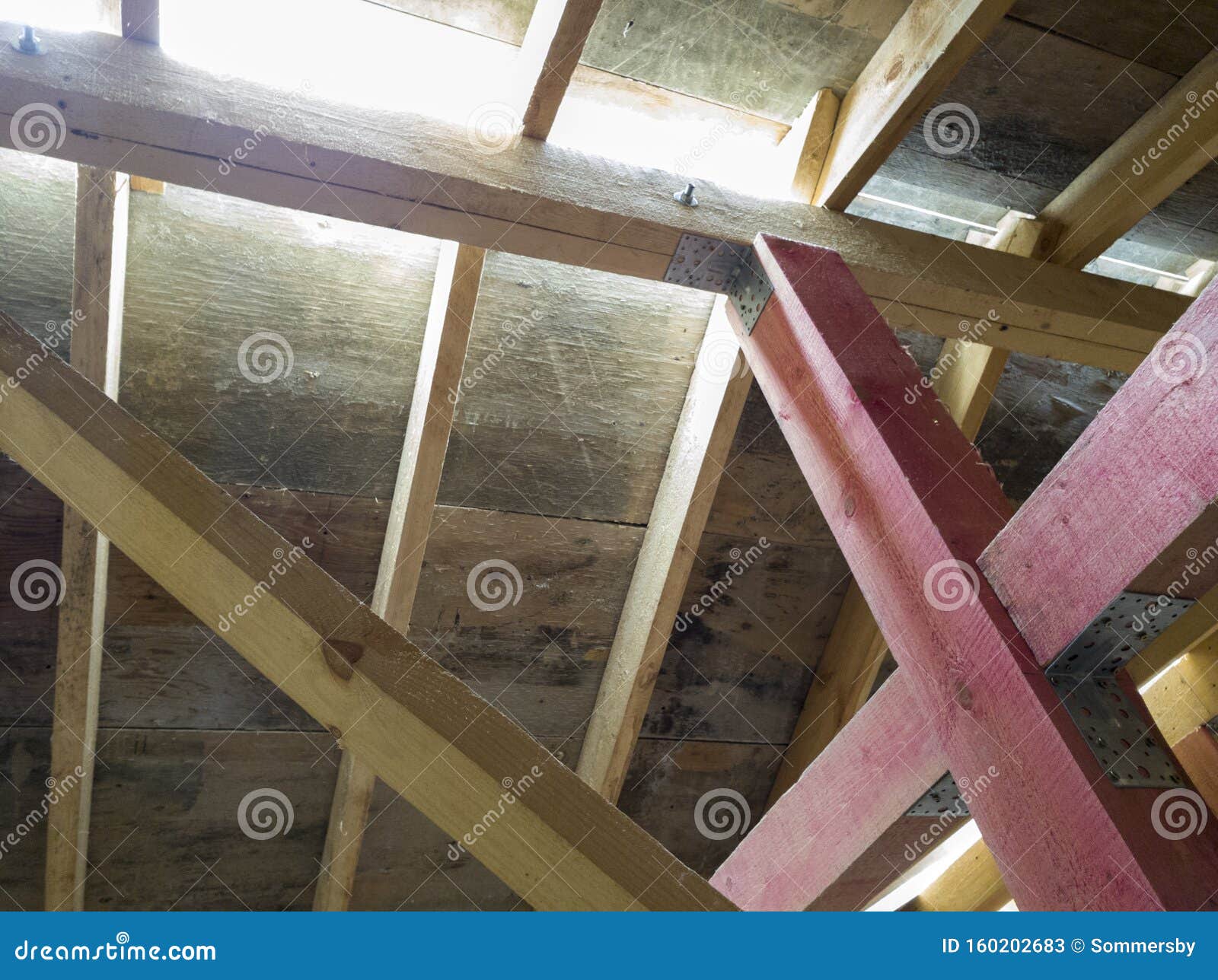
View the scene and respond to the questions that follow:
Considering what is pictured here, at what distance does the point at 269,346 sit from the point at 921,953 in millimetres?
1778

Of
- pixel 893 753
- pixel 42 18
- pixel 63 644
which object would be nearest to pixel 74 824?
pixel 63 644

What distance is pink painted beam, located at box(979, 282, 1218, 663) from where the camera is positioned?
0.97 m

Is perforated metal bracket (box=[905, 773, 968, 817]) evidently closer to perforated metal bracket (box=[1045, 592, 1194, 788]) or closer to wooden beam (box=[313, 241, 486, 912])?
perforated metal bracket (box=[1045, 592, 1194, 788])

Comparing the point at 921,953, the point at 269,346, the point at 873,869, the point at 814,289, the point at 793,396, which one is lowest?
the point at 921,953

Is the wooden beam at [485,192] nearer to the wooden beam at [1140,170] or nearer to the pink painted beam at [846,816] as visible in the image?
the wooden beam at [1140,170]

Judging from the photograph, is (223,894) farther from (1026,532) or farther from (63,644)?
(1026,532)

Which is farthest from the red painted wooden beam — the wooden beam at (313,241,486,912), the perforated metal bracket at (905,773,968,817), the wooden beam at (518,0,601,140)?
the wooden beam at (313,241,486,912)

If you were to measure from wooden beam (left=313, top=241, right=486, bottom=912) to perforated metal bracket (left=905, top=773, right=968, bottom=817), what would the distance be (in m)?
1.01

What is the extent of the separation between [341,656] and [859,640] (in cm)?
199

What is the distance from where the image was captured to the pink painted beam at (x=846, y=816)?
1.49 m

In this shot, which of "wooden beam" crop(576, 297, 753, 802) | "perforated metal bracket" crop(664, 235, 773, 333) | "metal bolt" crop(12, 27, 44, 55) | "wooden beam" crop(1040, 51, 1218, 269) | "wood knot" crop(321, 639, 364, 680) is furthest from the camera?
"wooden beam" crop(576, 297, 753, 802)

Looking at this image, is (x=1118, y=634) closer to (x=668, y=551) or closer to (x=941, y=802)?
(x=941, y=802)

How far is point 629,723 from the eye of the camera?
104 inches

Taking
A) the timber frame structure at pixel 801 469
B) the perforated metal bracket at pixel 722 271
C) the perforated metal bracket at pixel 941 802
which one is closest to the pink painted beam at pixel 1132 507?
the timber frame structure at pixel 801 469
